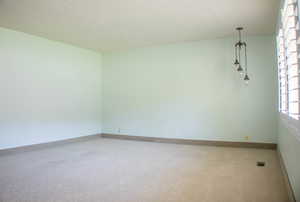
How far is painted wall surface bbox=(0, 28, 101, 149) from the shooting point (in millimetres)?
5000

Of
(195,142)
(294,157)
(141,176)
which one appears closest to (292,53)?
(294,157)

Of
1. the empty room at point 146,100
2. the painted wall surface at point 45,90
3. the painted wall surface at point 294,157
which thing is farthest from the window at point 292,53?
the painted wall surface at point 45,90

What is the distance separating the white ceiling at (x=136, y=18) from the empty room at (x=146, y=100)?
0.03 m

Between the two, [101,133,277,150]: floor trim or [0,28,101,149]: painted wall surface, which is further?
[101,133,277,150]: floor trim

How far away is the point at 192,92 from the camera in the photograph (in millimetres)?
6156

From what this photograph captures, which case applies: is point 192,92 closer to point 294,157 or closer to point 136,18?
point 136,18

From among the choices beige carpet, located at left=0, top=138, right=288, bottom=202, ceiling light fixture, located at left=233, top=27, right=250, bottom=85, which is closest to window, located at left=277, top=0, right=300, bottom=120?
beige carpet, located at left=0, top=138, right=288, bottom=202

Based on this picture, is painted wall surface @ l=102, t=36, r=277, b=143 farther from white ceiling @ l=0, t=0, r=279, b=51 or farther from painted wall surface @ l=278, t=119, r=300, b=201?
painted wall surface @ l=278, t=119, r=300, b=201

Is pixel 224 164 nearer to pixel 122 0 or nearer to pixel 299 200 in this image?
pixel 299 200

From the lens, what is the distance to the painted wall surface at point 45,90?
5.00 m

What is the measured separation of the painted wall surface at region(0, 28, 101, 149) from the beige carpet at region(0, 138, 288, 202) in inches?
26.4

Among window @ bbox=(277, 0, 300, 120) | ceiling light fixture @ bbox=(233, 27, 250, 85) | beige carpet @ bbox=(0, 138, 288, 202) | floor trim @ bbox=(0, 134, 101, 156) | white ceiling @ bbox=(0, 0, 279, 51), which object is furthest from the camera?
ceiling light fixture @ bbox=(233, 27, 250, 85)

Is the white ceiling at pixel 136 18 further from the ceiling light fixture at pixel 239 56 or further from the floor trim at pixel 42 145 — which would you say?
the floor trim at pixel 42 145

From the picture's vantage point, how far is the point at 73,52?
6.52 meters
